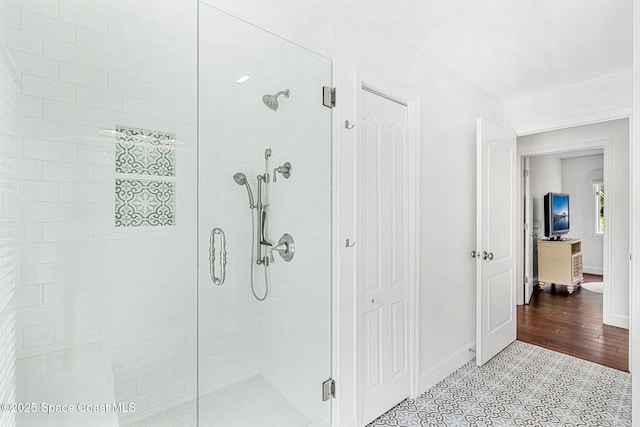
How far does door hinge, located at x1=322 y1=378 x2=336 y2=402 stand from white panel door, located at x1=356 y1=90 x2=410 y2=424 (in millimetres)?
203

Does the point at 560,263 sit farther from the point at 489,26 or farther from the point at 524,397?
the point at 489,26

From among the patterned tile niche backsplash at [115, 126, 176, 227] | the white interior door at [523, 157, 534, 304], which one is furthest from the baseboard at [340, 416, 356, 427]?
the white interior door at [523, 157, 534, 304]

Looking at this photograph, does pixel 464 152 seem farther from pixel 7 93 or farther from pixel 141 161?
pixel 7 93

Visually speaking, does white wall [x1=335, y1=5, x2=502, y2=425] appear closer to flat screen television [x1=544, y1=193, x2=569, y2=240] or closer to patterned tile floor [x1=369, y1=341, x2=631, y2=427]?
patterned tile floor [x1=369, y1=341, x2=631, y2=427]

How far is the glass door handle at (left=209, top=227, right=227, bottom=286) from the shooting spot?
156 cm

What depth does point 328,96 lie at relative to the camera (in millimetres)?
1832

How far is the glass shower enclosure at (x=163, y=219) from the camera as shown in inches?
47.3

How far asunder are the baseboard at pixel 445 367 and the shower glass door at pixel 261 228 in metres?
0.92

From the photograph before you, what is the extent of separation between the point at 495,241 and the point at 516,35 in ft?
5.44

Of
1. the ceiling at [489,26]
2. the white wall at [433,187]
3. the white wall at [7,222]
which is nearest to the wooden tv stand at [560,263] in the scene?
the white wall at [433,187]

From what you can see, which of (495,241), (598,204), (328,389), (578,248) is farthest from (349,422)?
(598,204)

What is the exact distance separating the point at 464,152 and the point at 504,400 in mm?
1887

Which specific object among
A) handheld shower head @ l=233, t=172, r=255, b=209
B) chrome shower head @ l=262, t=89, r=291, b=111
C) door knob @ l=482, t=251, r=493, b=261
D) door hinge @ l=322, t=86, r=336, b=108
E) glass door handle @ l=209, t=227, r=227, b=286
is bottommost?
door knob @ l=482, t=251, r=493, b=261

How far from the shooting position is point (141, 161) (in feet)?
4.73
